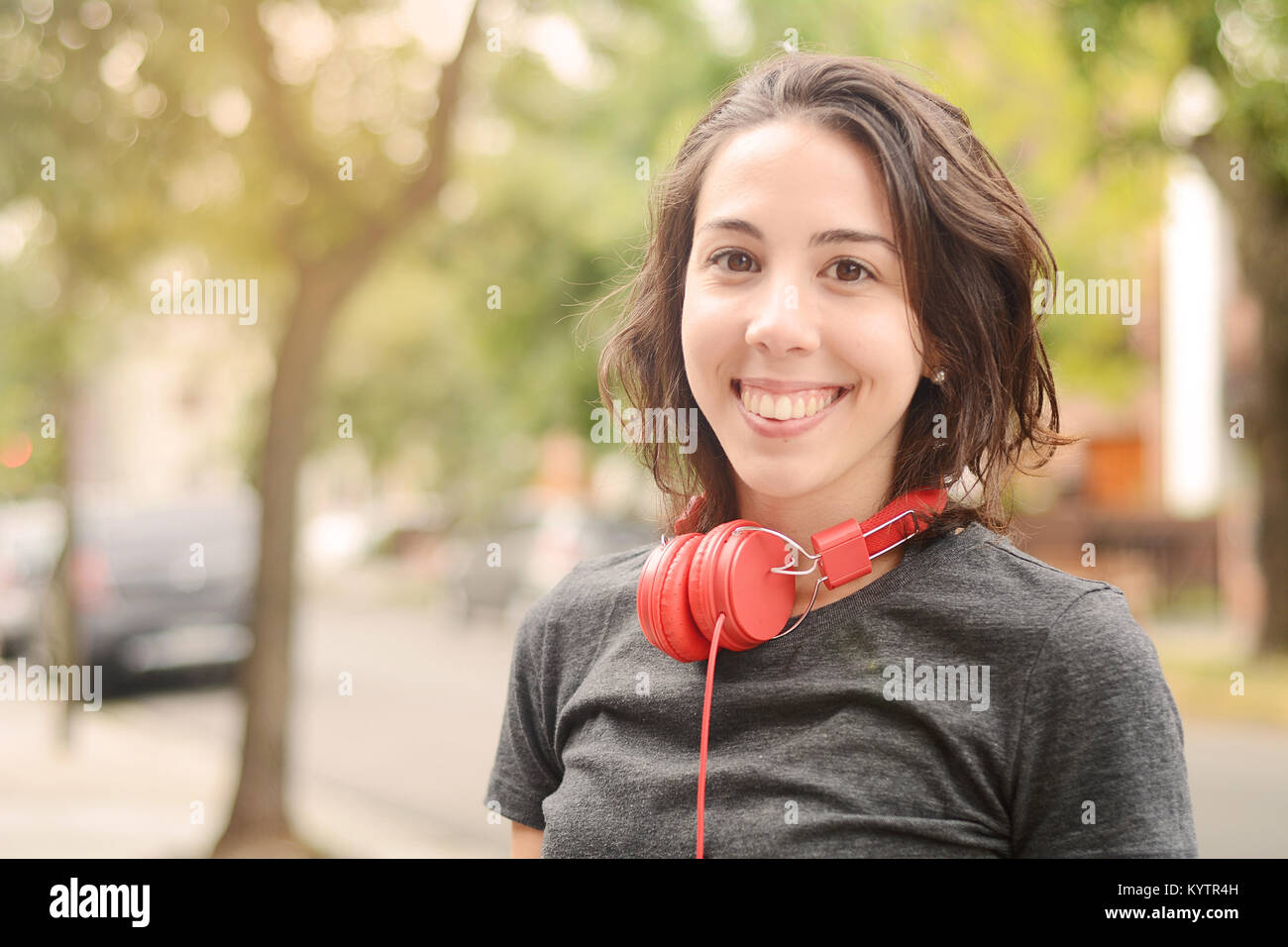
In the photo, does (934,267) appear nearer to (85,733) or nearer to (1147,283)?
(85,733)

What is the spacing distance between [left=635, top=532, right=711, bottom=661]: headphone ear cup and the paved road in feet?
15.3

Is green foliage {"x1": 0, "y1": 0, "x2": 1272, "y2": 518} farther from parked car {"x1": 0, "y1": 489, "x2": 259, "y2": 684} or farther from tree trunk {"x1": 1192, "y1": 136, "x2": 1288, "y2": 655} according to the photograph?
parked car {"x1": 0, "y1": 489, "x2": 259, "y2": 684}

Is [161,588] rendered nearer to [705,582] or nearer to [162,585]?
[162,585]

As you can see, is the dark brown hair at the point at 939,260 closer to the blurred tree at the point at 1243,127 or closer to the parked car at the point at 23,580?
the blurred tree at the point at 1243,127

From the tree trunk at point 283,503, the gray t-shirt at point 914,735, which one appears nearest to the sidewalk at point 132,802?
the tree trunk at point 283,503

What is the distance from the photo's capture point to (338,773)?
7902 millimetres

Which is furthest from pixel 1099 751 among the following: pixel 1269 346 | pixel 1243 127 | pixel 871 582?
pixel 1269 346

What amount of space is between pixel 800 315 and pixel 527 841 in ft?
2.81

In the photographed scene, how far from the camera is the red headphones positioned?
4.66ft

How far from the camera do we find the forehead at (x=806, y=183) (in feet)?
4.62

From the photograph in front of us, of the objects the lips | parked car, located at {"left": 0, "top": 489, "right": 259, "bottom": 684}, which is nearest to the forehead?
the lips

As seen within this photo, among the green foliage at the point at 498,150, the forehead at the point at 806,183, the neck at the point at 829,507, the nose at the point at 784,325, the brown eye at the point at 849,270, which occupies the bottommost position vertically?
the neck at the point at 829,507

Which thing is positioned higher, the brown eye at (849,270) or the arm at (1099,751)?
the brown eye at (849,270)
